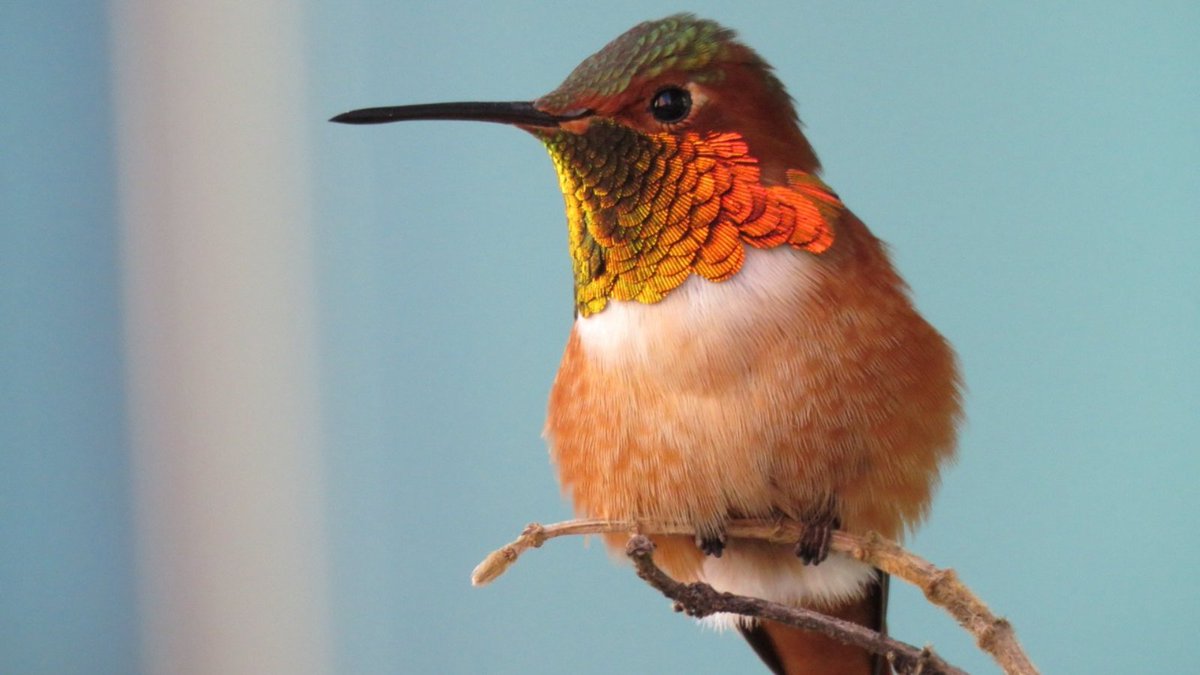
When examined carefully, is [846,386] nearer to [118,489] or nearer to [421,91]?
[421,91]

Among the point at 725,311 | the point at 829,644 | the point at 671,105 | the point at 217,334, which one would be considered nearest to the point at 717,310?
the point at 725,311

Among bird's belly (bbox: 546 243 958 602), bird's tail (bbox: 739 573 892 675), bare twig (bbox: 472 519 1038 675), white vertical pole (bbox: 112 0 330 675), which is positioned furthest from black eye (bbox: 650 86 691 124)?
A: white vertical pole (bbox: 112 0 330 675)

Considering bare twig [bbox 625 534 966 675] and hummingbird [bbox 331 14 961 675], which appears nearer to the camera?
bare twig [bbox 625 534 966 675]

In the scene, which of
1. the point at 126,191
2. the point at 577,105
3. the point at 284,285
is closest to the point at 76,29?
the point at 126,191

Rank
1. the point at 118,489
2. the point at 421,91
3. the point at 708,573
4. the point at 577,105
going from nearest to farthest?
the point at 577,105 → the point at 708,573 → the point at 421,91 → the point at 118,489

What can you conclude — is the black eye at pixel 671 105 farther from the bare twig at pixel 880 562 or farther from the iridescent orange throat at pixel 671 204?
the bare twig at pixel 880 562

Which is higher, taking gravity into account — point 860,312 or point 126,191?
point 126,191

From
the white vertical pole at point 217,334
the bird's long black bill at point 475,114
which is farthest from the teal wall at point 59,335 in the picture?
the bird's long black bill at point 475,114

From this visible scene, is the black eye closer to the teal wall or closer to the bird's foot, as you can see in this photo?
the bird's foot
